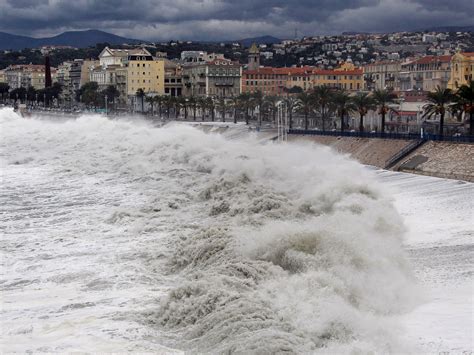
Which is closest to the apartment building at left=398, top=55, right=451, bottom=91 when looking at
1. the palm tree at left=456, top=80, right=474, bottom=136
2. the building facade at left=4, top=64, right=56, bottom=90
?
the palm tree at left=456, top=80, right=474, bottom=136

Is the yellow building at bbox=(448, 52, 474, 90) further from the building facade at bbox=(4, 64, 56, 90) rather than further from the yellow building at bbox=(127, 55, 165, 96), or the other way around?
the building facade at bbox=(4, 64, 56, 90)

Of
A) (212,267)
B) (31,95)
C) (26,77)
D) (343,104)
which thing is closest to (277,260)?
(212,267)

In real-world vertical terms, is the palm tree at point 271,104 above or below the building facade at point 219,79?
below

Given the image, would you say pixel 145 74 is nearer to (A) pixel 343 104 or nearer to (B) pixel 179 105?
(B) pixel 179 105

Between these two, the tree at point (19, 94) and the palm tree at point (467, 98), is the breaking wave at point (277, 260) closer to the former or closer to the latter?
the palm tree at point (467, 98)

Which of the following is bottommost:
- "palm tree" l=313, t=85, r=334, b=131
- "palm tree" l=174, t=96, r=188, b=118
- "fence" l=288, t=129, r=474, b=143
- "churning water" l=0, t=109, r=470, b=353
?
"churning water" l=0, t=109, r=470, b=353

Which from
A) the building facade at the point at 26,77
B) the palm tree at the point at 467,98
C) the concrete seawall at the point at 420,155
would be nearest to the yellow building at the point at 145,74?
the building facade at the point at 26,77
